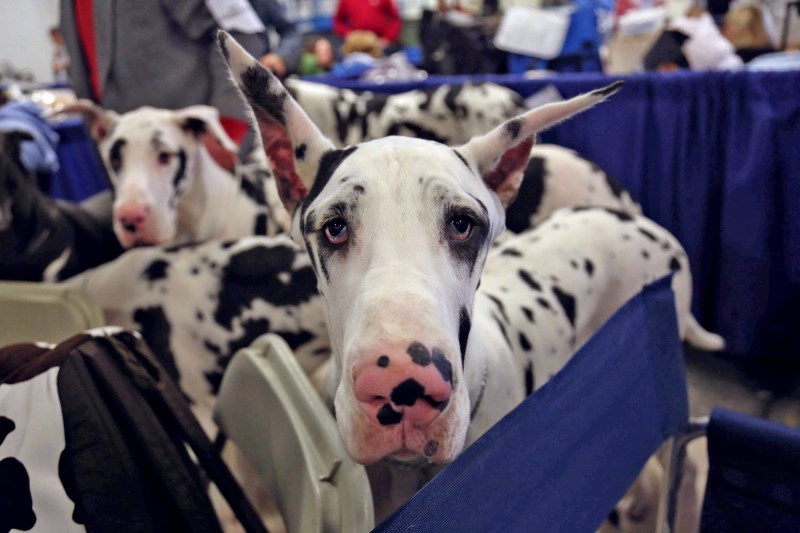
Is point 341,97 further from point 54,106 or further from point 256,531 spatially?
point 54,106

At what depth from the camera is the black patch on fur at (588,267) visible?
1.57 metres

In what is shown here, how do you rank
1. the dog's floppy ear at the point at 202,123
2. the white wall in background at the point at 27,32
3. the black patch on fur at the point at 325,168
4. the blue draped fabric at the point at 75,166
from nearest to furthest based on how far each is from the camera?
1. the black patch on fur at the point at 325,168
2. the dog's floppy ear at the point at 202,123
3. the blue draped fabric at the point at 75,166
4. the white wall in background at the point at 27,32

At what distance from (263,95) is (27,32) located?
21.5ft

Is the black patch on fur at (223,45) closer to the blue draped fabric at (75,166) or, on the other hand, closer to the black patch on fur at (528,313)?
the black patch on fur at (528,313)

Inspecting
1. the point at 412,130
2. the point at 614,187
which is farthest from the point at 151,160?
the point at 614,187

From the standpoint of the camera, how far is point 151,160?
173 cm

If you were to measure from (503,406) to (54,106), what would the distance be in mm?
3305

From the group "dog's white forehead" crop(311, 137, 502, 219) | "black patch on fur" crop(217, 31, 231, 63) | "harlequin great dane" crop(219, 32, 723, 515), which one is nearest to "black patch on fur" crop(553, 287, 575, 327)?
"harlequin great dane" crop(219, 32, 723, 515)

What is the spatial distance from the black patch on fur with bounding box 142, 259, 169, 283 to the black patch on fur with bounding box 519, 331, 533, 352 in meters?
0.81

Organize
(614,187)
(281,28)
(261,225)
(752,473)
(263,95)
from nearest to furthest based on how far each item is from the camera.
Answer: (263,95), (752,473), (261,225), (614,187), (281,28)

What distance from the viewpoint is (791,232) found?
230cm

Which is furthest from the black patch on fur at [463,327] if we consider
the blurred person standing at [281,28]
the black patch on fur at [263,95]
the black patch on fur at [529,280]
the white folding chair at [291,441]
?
the blurred person standing at [281,28]

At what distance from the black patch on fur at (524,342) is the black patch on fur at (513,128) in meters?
0.54

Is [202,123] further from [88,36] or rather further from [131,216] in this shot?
[88,36]
